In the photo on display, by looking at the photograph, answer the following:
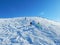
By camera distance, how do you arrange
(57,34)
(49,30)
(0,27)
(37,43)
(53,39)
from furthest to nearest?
1. (0,27)
2. (49,30)
3. (57,34)
4. (53,39)
5. (37,43)

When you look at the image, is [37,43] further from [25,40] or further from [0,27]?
[0,27]

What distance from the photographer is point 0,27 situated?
22.2m

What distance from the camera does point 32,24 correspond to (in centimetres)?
2270

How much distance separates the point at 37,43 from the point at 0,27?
8816 mm

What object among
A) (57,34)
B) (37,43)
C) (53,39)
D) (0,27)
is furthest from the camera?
(0,27)

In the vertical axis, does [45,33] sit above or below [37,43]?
above

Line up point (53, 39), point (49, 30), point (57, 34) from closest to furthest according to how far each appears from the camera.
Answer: point (53, 39) < point (57, 34) < point (49, 30)

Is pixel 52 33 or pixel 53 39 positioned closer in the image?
pixel 53 39

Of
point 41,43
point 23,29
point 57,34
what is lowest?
point 41,43

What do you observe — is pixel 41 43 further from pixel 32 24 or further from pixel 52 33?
pixel 32 24

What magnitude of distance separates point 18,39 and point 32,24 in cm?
600

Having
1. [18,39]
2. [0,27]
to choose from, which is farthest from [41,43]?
[0,27]

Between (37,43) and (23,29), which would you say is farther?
(23,29)

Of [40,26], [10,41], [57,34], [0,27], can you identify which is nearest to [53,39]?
[57,34]
